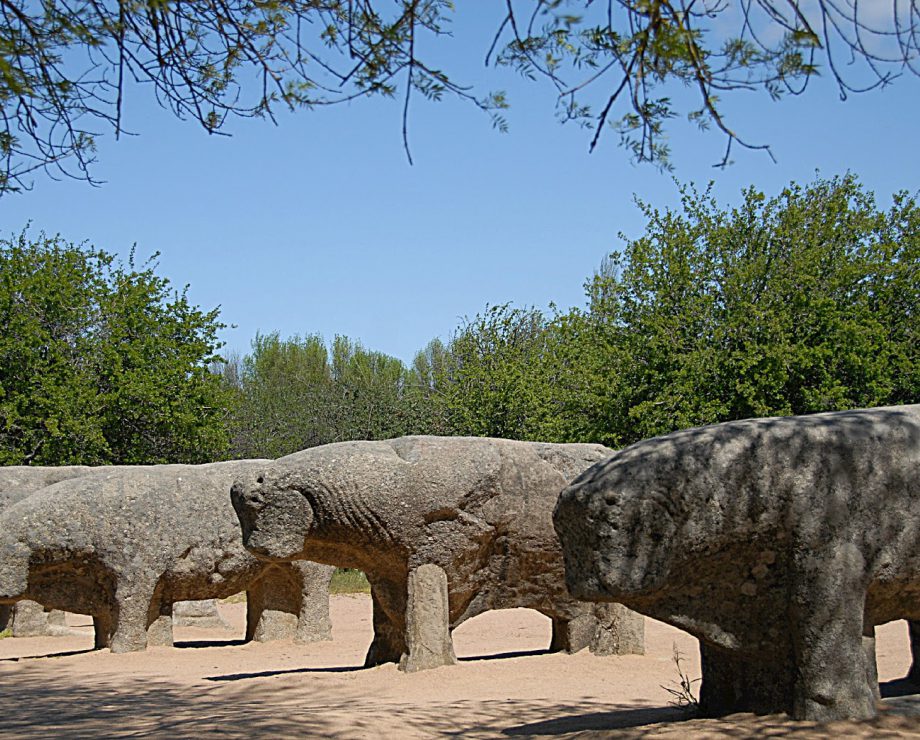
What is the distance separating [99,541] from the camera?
13.5m

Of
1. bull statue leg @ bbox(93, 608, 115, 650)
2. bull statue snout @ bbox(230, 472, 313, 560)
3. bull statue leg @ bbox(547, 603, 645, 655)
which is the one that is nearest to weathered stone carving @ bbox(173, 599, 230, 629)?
bull statue leg @ bbox(93, 608, 115, 650)

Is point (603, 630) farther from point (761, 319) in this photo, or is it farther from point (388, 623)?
point (761, 319)

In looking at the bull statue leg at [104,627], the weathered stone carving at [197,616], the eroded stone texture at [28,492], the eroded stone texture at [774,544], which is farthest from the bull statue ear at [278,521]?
the weathered stone carving at [197,616]

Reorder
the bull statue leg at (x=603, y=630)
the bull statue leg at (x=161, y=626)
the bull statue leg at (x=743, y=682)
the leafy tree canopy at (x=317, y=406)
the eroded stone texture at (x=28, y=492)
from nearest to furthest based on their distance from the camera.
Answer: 1. the bull statue leg at (x=743, y=682)
2. the bull statue leg at (x=603, y=630)
3. the bull statue leg at (x=161, y=626)
4. the eroded stone texture at (x=28, y=492)
5. the leafy tree canopy at (x=317, y=406)

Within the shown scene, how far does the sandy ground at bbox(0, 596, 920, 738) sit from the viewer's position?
7.46 metres

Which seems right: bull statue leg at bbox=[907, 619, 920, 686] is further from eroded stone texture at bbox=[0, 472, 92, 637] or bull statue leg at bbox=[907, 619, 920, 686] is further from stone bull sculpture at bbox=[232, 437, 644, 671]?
eroded stone texture at bbox=[0, 472, 92, 637]

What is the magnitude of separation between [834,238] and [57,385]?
17635 mm

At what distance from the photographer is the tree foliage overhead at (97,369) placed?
25.3 meters

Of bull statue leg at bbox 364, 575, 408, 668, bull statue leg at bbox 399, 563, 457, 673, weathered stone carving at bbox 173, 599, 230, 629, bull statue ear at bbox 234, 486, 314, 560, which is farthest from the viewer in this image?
weathered stone carving at bbox 173, 599, 230, 629

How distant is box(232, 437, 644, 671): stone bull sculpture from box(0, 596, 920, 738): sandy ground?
18.4 inches

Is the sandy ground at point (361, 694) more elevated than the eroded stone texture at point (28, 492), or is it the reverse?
the eroded stone texture at point (28, 492)

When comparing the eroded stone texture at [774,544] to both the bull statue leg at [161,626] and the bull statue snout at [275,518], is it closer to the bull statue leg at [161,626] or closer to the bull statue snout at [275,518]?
the bull statue snout at [275,518]

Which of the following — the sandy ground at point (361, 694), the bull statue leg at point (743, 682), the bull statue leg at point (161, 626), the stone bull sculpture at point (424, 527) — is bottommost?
the sandy ground at point (361, 694)

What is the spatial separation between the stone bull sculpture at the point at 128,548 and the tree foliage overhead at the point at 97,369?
453 inches
